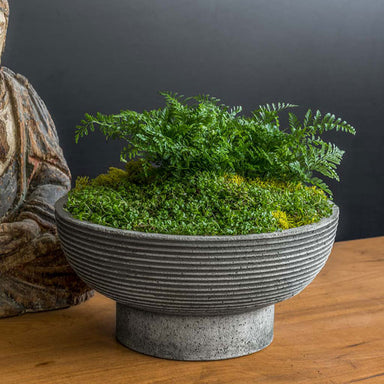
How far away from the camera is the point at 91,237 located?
1.13 meters

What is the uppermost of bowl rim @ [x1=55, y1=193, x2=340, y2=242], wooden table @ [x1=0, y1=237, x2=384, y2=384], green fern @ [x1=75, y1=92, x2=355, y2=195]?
green fern @ [x1=75, y1=92, x2=355, y2=195]

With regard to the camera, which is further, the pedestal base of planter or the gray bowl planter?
the pedestal base of planter

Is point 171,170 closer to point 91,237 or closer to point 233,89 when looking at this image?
point 91,237

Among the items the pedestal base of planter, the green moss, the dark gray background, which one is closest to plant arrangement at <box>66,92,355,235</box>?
the green moss

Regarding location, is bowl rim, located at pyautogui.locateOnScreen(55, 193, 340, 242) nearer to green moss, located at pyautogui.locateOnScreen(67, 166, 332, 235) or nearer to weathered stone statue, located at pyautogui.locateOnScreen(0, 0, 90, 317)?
green moss, located at pyautogui.locateOnScreen(67, 166, 332, 235)

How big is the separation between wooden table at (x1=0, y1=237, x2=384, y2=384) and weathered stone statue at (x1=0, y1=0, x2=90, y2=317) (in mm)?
60

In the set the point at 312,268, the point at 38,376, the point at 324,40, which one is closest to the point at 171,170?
the point at 312,268

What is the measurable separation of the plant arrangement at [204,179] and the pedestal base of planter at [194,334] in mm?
223

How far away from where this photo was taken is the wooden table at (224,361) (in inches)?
46.7

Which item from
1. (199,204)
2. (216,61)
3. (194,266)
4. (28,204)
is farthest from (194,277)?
(216,61)

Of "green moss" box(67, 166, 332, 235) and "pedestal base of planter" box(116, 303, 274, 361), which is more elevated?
"green moss" box(67, 166, 332, 235)

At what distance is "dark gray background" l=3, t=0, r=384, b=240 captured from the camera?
76.3 inches

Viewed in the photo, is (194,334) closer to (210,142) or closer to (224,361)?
(224,361)

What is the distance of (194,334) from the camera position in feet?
4.00
